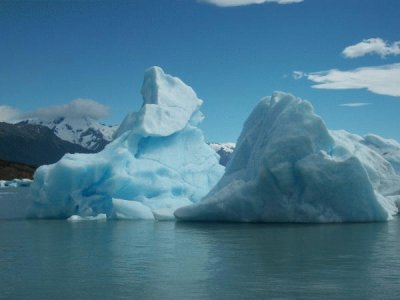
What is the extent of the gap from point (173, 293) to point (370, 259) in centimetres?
465

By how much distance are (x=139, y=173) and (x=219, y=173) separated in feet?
16.4

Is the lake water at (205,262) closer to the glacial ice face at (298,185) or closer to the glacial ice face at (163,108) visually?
the glacial ice face at (298,185)

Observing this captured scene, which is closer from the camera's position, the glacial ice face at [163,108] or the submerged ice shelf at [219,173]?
the submerged ice shelf at [219,173]

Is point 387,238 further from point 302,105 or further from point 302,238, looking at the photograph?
point 302,105

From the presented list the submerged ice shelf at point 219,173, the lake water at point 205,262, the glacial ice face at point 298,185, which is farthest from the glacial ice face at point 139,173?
the lake water at point 205,262

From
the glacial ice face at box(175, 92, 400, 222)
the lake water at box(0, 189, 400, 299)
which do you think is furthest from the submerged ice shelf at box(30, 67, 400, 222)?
the lake water at box(0, 189, 400, 299)

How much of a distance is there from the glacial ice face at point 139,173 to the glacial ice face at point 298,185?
3.38 m

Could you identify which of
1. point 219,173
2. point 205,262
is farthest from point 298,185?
point 219,173

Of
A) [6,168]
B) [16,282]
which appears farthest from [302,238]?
[6,168]

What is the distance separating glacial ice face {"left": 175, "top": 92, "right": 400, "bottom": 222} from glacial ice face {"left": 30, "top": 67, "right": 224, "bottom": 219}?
3381 mm

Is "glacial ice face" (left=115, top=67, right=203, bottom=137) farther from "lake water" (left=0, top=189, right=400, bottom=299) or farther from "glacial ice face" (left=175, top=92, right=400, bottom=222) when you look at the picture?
"lake water" (left=0, top=189, right=400, bottom=299)

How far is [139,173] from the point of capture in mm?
24453

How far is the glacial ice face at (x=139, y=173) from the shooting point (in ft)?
76.8

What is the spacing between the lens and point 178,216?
21.1 meters
